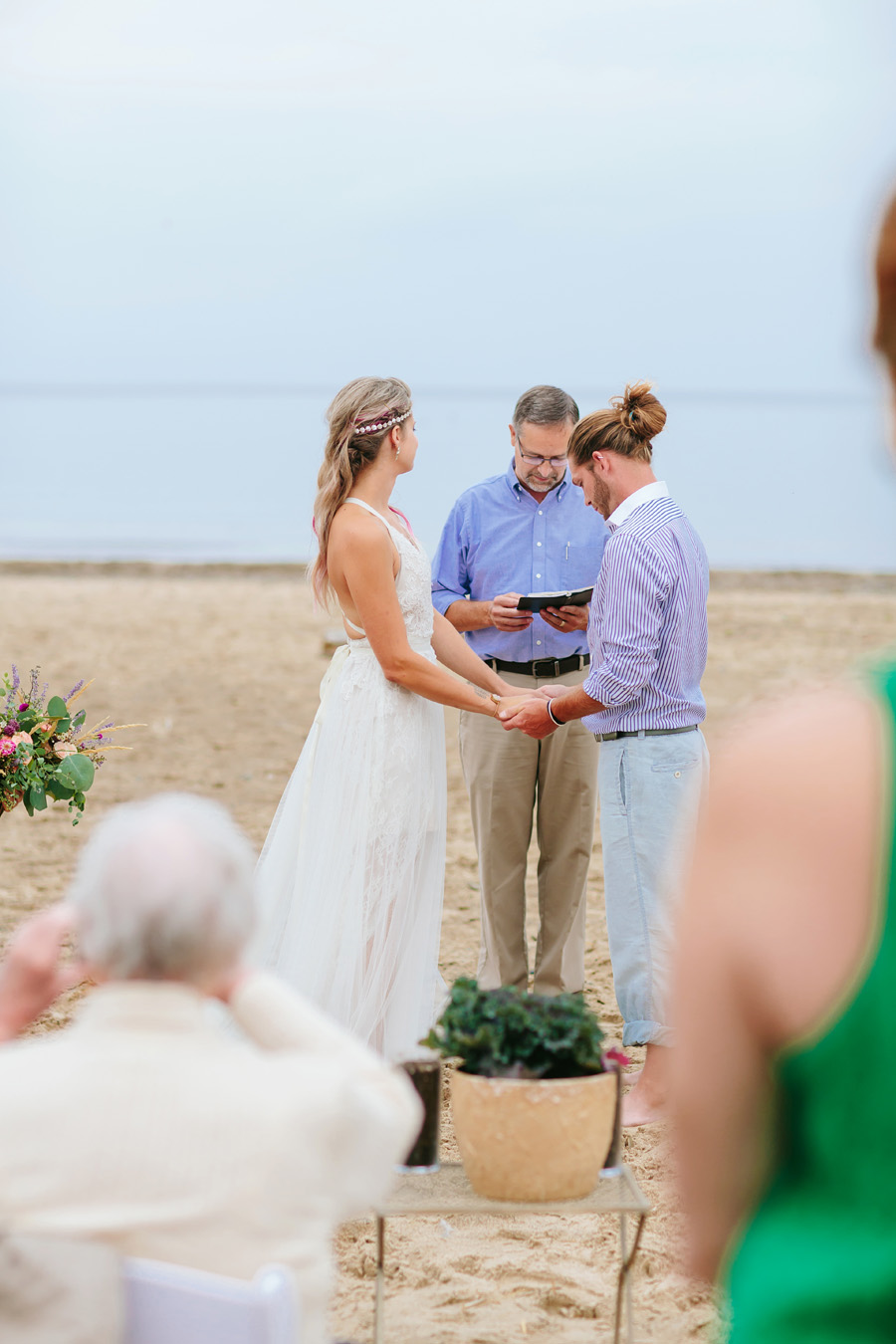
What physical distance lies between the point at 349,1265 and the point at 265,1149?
1.93 metres

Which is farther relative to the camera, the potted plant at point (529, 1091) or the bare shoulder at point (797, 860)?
the potted plant at point (529, 1091)

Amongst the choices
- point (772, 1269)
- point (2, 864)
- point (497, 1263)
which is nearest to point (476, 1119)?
point (497, 1263)

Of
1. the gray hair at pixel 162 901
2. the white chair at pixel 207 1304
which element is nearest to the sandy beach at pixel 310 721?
the white chair at pixel 207 1304

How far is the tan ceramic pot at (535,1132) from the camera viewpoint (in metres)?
2.42

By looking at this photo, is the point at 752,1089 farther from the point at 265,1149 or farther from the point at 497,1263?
the point at 497,1263

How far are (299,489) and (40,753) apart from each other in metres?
36.5

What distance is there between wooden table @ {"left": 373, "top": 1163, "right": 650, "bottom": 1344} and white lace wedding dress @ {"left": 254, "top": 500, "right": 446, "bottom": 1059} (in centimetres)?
127

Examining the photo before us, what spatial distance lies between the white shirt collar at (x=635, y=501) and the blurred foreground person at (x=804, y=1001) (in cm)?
303

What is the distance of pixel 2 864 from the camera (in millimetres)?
6707

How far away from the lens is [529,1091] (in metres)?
2.41

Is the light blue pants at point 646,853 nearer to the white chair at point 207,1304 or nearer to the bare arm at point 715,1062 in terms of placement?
the white chair at point 207,1304

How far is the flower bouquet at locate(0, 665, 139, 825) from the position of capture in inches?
158

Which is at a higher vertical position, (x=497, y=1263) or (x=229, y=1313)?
(x=229, y=1313)

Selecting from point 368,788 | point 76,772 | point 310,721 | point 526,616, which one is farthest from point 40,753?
point 310,721
